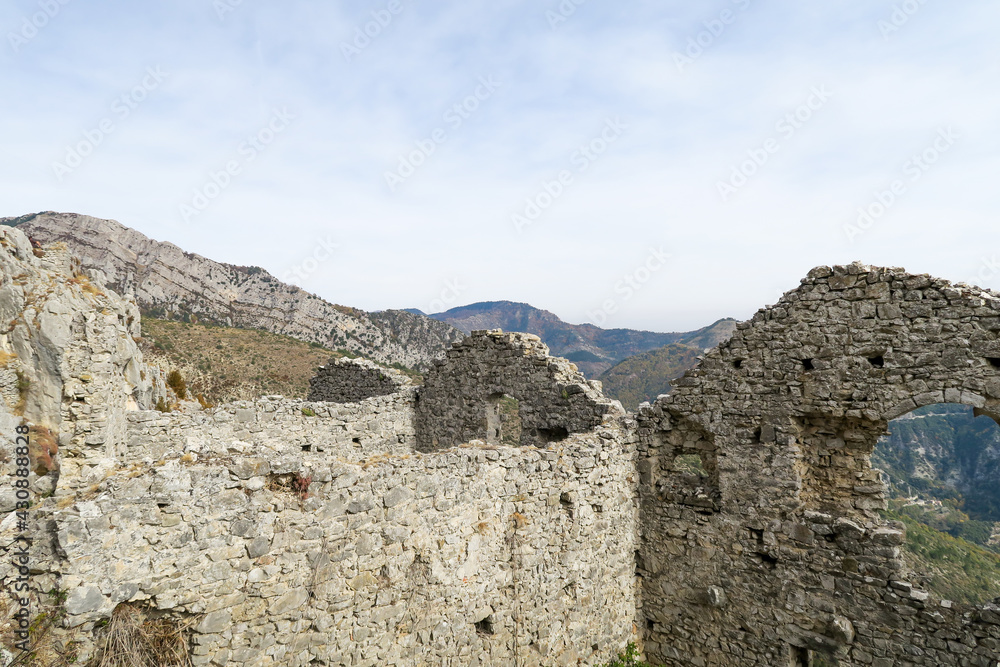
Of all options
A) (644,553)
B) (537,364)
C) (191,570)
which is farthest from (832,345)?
(191,570)

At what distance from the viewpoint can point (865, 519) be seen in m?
7.47

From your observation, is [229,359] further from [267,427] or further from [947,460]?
[947,460]

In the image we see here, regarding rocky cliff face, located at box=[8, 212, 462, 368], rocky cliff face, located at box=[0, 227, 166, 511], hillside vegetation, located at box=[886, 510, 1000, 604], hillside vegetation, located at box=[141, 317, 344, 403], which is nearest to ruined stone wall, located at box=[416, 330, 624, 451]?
rocky cliff face, located at box=[0, 227, 166, 511]

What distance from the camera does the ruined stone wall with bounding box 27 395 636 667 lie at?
4.25 metres

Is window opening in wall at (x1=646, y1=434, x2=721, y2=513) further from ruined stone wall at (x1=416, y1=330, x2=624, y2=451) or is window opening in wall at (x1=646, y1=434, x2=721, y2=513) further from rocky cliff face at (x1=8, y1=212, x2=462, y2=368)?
rocky cliff face at (x1=8, y1=212, x2=462, y2=368)

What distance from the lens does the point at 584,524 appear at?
8.06 m

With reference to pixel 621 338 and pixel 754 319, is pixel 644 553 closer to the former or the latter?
pixel 754 319

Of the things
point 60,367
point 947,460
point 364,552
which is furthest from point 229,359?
point 947,460

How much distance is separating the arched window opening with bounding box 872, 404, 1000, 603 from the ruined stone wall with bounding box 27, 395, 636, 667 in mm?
13200

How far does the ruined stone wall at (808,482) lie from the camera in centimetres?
666

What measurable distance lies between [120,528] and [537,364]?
796cm

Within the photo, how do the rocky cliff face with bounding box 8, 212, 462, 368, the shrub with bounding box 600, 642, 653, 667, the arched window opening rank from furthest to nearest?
the rocky cliff face with bounding box 8, 212, 462, 368 < the arched window opening < the shrub with bounding box 600, 642, 653, 667

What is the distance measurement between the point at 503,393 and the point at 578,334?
94.3 metres

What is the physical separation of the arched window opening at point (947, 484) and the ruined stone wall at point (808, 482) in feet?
33.9
